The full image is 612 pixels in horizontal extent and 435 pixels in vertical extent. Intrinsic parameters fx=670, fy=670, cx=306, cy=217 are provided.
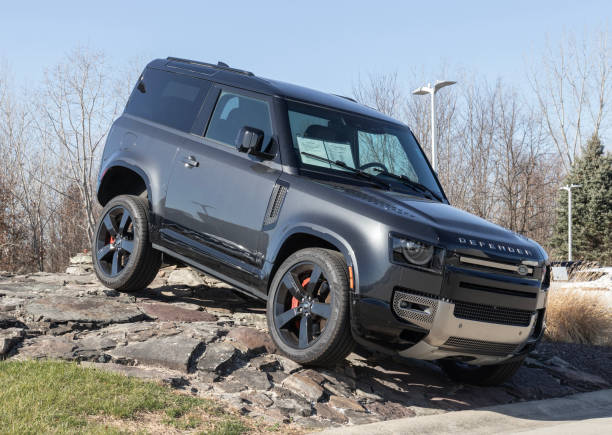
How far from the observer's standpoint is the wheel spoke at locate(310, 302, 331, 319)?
483cm

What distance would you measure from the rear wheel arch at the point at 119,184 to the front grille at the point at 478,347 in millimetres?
3605

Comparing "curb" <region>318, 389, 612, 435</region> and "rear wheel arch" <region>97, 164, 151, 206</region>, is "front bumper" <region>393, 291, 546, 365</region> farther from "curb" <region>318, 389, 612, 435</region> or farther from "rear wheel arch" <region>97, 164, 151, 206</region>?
"rear wheel arch" <region>97, 164, 151, 206</region>

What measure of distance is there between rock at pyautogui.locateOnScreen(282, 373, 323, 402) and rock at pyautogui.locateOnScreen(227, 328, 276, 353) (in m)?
0.51

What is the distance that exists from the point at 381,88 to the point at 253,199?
2649 cm

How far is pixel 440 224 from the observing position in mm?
4773

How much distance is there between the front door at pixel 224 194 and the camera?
18.0ft

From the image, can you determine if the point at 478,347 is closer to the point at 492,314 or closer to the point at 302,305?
the point at 492,314

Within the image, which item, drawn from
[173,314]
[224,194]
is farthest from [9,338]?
[224,194]

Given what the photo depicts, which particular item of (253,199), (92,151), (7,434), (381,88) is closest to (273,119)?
(253,199)

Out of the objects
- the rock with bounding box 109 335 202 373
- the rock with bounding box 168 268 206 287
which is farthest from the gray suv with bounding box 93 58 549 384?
the rock with bounding box 168 268 206 287

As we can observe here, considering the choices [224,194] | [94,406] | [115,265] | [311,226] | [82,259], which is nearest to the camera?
[94,406]

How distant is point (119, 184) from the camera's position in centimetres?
719

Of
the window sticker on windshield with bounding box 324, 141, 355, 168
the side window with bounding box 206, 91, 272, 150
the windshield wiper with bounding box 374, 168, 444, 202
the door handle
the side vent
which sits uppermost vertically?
the side window with bounding box 206, 91, 272, 150

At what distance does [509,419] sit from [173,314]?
308 cm
